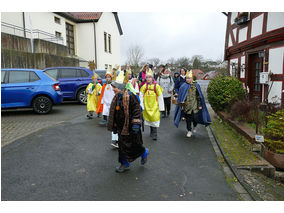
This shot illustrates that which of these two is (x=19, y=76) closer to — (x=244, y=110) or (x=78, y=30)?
(x=244, y=110)

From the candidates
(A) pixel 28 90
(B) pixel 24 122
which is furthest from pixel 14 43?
(B) pixel 24 122

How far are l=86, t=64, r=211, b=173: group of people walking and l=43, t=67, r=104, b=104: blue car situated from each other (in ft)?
11.6

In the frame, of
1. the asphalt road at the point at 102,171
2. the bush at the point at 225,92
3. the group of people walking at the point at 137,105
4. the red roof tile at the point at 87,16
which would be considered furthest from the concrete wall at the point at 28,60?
the bush at the point at 225,92

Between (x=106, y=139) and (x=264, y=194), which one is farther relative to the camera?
(x=106, y=139)

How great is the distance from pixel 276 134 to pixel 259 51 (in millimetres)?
5773

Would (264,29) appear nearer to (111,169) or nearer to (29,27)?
(111,169)

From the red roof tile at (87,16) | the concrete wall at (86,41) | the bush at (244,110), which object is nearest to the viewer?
the bush at (244,110)

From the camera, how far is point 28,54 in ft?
48.3

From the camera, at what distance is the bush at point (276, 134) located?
454cm

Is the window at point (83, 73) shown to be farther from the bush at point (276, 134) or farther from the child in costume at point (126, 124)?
the bush at point (276, 134)

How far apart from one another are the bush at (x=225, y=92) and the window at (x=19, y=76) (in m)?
7.31

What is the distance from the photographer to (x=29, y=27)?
18156 mm

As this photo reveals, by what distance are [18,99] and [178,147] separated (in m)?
6.74

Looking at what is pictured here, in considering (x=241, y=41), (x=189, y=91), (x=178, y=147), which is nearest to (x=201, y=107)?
(x=189, y=91)
